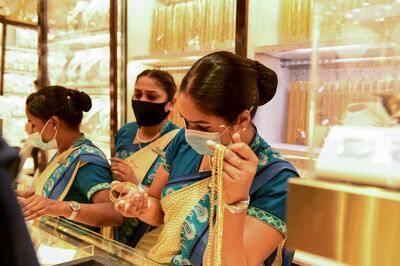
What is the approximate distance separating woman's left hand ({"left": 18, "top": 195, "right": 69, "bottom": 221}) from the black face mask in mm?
601

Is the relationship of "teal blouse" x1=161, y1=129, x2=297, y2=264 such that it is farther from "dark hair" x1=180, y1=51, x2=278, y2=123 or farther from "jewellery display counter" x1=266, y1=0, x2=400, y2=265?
"jewellery display counter" x1=266, y1=0, x2=400, y2=265

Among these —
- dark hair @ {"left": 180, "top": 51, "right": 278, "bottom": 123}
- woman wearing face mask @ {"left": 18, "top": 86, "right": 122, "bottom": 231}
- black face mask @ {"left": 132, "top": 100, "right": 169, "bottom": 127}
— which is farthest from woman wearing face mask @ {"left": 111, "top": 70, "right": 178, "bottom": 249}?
dark hair @ {"left": 180, "top": 51, "right": 278, "bottom": 123}

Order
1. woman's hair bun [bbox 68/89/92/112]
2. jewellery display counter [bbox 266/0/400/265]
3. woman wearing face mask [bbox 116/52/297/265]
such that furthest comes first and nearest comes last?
woman's hair bun [bbox 68/89/92/112] → woman wearing face mask [bbox 116/52/297/265] → jewellery display counter [bbox 266/0/400/265]

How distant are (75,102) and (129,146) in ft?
1.19

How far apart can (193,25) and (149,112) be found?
0.75 meters

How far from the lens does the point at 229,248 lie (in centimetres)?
96

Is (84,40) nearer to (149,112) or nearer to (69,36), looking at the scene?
(69,36)

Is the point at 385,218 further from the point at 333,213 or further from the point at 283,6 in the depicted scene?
the point at 283,6

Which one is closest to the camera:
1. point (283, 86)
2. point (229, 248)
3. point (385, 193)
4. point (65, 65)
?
point (385, 193)

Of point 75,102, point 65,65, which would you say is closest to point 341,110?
point 75,102

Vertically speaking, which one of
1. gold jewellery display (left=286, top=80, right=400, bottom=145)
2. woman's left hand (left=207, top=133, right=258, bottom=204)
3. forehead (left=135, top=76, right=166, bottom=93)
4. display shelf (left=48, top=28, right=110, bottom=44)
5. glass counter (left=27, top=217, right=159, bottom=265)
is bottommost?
glass counter (left=27, top=217, right=159, bottom=265)

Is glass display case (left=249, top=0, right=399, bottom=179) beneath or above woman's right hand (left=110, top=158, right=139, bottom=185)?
above

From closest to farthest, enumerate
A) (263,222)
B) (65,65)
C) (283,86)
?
(263,222), (283,86), (65,65)

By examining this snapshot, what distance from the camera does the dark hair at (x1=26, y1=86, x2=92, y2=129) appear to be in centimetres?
199
